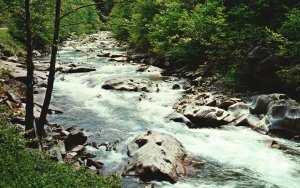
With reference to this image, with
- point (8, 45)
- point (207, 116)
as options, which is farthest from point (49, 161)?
point (8, 45)

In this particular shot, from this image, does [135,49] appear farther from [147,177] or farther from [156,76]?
[147,177]

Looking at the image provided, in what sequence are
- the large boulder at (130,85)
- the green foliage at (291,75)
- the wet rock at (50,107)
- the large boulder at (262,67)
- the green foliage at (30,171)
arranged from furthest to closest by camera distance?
the large boulder at (130,85) < the large boulder at (262,67) < the wet rock at (50,107) < the green foliage at (291,75) < the green foliage at (30,171)

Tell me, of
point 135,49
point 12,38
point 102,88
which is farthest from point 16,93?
point 135,49

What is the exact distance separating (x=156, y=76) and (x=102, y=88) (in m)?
6.20

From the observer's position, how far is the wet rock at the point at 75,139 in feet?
51.6

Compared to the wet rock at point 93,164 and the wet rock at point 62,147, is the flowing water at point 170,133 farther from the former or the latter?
the wet rock at point 62,147

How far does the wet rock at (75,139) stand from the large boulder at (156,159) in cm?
212

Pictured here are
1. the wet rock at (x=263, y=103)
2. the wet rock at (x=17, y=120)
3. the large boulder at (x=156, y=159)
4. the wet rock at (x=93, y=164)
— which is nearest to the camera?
the large boulder at (x=156, y=159)

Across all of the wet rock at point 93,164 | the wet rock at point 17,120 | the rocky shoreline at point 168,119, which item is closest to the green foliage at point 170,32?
the rocky shoreline at point 168,119

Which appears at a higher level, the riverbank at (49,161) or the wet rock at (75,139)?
the riverbank at (49,161)

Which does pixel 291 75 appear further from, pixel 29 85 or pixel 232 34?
pixel 29 85

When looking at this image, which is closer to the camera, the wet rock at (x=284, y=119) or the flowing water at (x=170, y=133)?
the flowing water at (x=170, y=133)

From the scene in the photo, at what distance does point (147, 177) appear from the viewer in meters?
12.6

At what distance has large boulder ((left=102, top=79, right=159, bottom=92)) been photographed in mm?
26734
